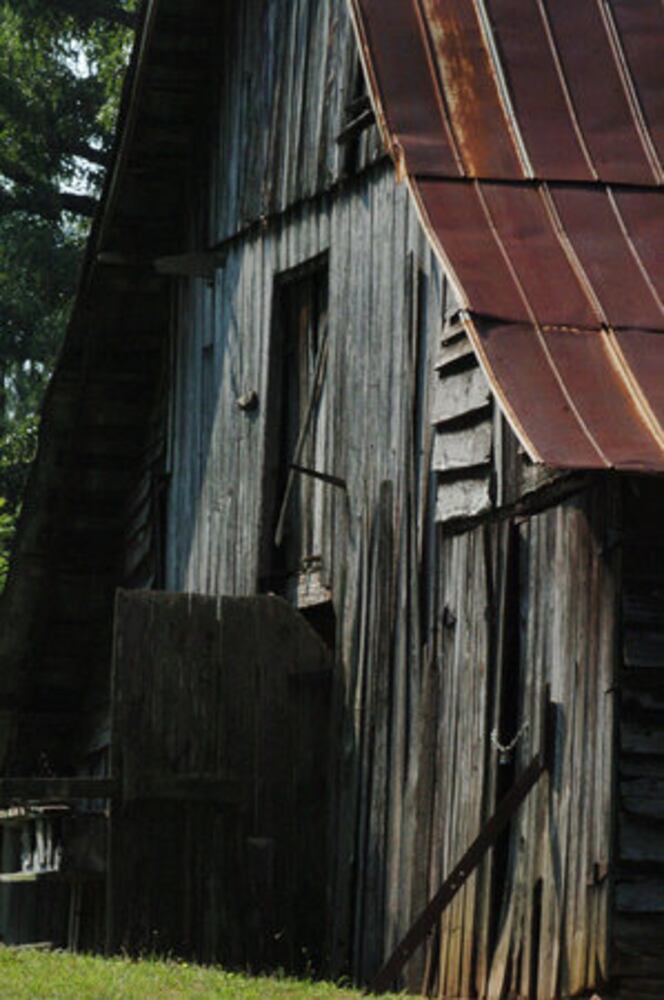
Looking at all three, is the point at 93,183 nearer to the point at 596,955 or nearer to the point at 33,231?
the point at 33,231

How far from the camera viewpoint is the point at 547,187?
585 inches

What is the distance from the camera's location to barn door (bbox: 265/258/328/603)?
18.4m

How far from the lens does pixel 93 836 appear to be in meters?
19.0

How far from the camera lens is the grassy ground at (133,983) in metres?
13.3

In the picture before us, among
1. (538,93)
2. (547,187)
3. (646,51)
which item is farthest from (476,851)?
(646,51)

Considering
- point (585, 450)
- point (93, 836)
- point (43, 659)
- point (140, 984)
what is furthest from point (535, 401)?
point (43, 659)

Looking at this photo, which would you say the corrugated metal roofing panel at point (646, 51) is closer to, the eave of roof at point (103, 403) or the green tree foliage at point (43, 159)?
the eave of roof at point (103, 403)

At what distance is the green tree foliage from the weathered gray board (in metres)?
21.6

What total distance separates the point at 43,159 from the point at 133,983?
26.9 meters

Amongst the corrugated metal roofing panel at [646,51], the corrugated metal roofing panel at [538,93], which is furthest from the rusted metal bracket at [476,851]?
the corrugated metal roofing panel at [646,51]

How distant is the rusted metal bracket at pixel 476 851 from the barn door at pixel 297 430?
155 inches

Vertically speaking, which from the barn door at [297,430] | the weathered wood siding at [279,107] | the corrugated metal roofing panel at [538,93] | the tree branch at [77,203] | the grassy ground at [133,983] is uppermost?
the tree branch at [77,203]

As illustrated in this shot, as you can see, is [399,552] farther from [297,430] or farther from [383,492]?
[297,430]

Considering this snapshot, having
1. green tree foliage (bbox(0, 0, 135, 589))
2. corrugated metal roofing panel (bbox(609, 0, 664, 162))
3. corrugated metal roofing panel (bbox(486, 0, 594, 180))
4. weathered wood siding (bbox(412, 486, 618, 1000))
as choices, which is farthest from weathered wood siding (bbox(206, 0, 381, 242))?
green tree foliage (bbox(0, 0, 135, 589))
